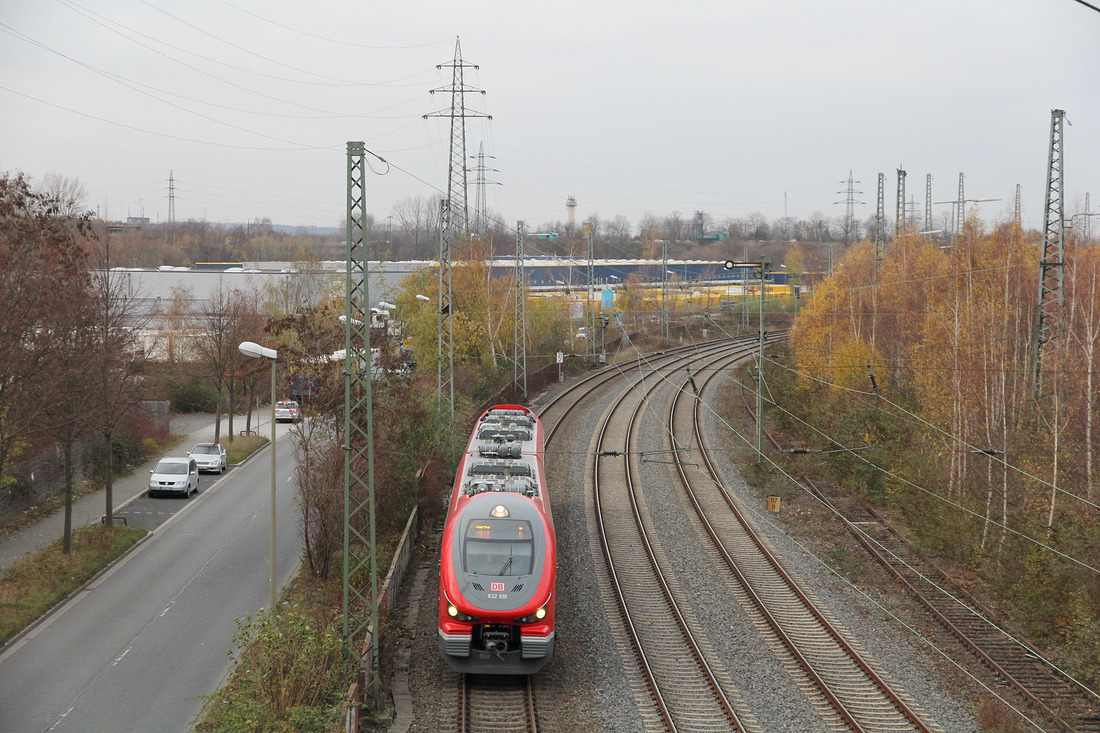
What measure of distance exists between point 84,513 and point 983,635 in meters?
24.8

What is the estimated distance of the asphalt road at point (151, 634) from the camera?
13.4m

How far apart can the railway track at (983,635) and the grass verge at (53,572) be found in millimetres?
18268

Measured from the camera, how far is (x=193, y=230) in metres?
130

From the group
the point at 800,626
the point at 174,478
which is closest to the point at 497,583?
the point at 800,626

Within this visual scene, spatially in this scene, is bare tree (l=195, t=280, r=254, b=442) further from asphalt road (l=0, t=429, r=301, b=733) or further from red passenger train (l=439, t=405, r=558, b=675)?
red passenger train (l=439, t=405, r=558, b=675)

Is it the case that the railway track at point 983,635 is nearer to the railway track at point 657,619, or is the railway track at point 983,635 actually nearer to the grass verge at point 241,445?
the railway track at point 657,619

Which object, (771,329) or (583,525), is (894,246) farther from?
(771,329)

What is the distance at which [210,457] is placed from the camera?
32969 mm

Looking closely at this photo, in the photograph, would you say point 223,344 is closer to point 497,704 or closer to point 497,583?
point 497,583

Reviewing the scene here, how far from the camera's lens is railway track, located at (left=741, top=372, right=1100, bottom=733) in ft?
43.5

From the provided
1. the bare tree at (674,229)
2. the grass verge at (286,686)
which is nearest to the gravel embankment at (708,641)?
the grass verge at (286,686)

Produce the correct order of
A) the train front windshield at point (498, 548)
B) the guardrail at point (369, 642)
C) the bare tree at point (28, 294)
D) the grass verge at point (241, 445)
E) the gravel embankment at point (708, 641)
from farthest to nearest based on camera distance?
1. the grass verge at point (241, 445)
2. the bare tree at point (28, 294)
3. the train front windshield at point (498, 548)
4. the gravel embankment at point (708, 641)
5. the guardrail at point (369, 642)

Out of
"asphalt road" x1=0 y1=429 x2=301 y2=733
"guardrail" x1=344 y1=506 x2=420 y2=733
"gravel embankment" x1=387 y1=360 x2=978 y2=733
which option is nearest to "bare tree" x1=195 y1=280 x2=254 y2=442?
"asphalt road" x1=0 y1=429 x2=301 y2=733

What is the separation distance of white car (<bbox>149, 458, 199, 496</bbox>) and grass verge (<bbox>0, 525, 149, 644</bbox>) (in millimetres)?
4271
